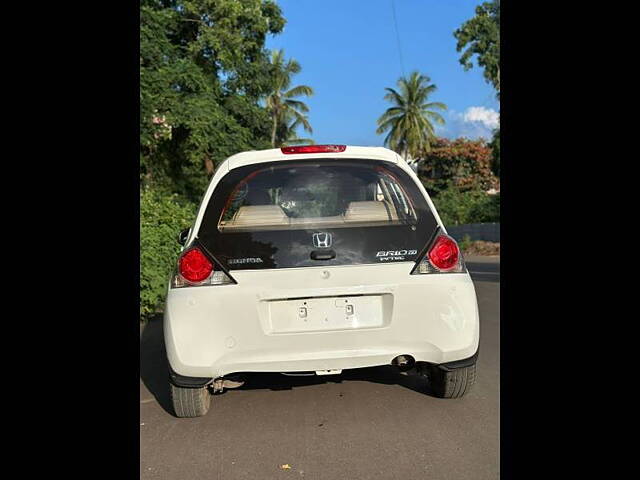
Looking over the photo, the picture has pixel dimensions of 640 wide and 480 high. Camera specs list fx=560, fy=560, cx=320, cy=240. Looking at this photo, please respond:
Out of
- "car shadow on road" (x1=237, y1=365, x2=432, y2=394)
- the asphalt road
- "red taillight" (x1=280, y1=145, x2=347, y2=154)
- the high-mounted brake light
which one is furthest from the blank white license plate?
"car shadow on road" (x1=237, y1=365, x2=432, y2=394)

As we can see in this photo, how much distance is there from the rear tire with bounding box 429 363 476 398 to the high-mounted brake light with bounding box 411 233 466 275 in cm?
64

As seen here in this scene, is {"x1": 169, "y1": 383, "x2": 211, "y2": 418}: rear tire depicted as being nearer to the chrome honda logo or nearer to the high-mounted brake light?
the chrome honda logo

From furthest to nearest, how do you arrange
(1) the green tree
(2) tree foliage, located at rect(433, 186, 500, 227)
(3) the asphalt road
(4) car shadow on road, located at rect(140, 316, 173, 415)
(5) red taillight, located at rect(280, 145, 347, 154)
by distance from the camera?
(2) tree foliage, located at rect(433, 186, 500, 227) < (1) the green tree < (4) car shadow on road, located at rect(140, 316, 173, 415) < (5) red taillight, located at rect(280, 145, 347, 154) < (3) the asphalt road

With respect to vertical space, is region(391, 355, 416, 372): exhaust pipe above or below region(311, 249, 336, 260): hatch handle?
below

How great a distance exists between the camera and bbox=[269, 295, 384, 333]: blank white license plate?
3203mm

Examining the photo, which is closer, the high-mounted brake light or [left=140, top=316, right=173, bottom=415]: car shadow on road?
the high-mounted brake light

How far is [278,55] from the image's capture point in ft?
129

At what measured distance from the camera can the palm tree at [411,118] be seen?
4541cm

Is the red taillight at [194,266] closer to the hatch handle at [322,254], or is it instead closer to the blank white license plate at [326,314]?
the blank white license plate at [326,314]

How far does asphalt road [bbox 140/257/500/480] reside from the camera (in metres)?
2.89

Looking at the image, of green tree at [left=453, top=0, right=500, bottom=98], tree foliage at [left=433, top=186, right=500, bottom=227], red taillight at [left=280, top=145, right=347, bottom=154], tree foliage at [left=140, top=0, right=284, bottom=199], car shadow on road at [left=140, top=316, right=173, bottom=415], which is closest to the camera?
red taillight at [left=280, top=145, right=347, bottom=154]

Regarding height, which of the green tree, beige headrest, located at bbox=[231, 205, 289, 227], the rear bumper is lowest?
the rear bumper
